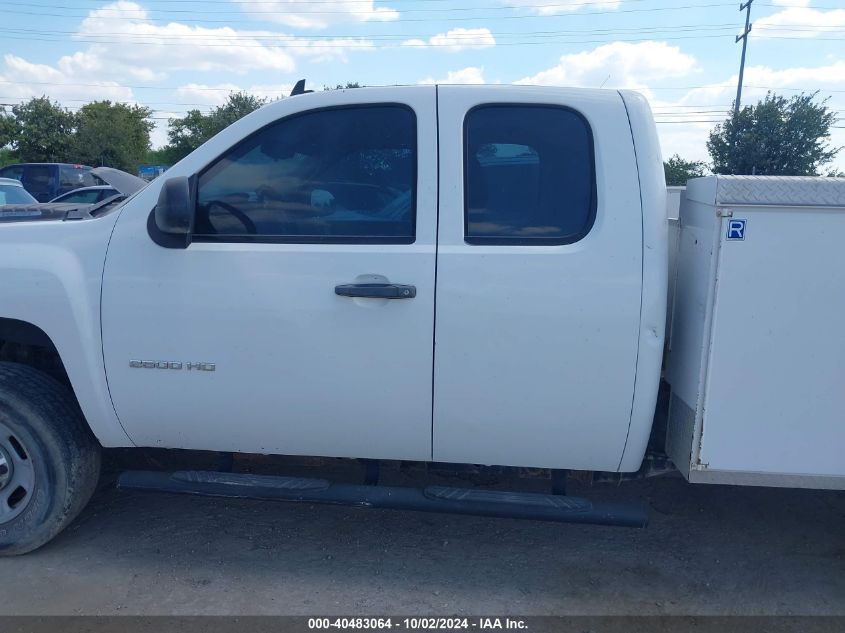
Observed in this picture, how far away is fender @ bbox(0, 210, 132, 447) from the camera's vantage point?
321 cm

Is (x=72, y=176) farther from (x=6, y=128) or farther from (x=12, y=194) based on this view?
(x=6, y=128)

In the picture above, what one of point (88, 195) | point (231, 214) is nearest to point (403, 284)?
point (231, 214)

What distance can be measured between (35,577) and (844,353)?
3.60 metres

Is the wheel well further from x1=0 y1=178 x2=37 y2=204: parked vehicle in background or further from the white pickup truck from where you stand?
x1=0 y1=178 x2=37 y2=204: parked vehicle in background

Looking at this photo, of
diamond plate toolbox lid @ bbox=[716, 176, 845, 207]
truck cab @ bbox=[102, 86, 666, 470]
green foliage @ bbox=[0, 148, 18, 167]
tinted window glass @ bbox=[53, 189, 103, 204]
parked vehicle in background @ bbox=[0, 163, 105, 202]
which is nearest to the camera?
diamond plate toolbox lid @ bbox=[716, 176, 845, 207]

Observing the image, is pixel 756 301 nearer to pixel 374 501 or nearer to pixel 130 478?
pixel 374 501

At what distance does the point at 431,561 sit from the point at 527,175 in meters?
1.90

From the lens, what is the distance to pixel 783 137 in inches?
819

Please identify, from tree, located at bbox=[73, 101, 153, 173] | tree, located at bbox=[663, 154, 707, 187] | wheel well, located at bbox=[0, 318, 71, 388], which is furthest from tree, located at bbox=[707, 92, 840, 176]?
tree, located at bbox=[73, 101, 153, 173]

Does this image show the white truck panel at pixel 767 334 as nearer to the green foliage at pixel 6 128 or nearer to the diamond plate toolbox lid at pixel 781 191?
the diamond plate toolbox lid at pixel 781 191

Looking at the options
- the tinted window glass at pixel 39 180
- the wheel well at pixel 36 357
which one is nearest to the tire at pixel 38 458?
the wheel well at pixel 36 357

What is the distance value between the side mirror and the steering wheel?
0.11 m

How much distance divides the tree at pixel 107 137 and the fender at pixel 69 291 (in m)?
41.4

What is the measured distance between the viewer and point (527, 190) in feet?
10.2
